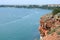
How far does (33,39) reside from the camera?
95.3 feet

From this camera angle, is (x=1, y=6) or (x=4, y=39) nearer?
(x=4, y=39)

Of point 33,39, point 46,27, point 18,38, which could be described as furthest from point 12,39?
point 46,27

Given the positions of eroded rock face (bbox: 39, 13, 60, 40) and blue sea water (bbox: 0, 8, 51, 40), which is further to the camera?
blue sea water (bbox: 0, 8, 51, 40)

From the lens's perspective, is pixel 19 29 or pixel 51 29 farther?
pixel 19 29

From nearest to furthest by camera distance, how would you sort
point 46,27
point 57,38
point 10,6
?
point 57,38 < point 46,27 < point 10,6

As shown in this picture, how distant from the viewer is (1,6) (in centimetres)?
14112

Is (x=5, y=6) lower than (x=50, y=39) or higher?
higher

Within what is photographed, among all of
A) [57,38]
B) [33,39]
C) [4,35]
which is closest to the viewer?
[57,38]

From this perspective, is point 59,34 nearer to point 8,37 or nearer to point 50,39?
point 50,39

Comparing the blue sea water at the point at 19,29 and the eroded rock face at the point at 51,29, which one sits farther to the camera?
the blue sea water at the point at 19,29

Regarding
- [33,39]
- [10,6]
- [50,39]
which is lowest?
[33,39]

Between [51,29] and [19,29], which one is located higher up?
[51,29]

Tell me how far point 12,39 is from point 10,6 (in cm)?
11087

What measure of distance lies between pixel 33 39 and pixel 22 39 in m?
1.87
